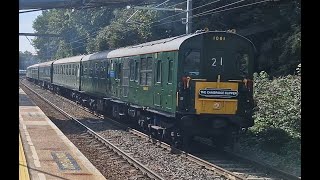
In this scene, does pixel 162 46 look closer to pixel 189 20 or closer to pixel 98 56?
pixel 189 20

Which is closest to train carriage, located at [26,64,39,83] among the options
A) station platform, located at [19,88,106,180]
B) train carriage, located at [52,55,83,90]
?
train carriage, located at [52,55,83,90]

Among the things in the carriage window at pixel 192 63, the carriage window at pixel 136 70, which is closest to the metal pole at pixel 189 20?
the carriage window at pixel 136 70

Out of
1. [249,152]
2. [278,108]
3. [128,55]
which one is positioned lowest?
[249,152]

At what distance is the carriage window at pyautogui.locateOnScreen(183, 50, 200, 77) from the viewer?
1239cm

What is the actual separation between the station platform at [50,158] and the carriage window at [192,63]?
3.24 m

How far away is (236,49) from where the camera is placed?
1280 cm

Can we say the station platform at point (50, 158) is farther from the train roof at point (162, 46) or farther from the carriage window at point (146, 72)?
the train roof at point (162, 46)

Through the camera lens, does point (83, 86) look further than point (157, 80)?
Yes

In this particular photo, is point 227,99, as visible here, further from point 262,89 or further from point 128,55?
point 128,55

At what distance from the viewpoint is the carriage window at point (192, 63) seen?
12.4 metres

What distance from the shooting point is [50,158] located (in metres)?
11.5
